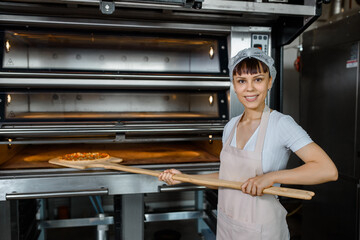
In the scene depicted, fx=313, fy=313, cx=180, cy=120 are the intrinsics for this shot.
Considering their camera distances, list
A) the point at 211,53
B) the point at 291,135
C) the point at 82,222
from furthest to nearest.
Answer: the point at 82,222 < the point at 211,53 < the point at 291,135

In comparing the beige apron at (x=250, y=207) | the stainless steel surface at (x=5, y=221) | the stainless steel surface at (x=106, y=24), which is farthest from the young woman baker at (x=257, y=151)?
the stainless steel surface at (x=5, y=221)

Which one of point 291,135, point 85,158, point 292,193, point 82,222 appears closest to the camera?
point 292,193

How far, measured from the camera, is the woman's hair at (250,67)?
1351 millimetres

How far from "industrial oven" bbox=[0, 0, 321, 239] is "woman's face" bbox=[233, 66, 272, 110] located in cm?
56

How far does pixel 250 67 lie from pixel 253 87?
0.29 ft

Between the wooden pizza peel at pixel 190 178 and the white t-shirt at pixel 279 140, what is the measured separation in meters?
0.16

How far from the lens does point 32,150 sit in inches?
90.4

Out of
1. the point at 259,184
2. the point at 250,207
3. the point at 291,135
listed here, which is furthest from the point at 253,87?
the point at 250,207

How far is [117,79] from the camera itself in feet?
6.07

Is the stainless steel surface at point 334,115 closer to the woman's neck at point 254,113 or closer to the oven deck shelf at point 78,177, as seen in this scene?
the oven deck shelf at point 78,177

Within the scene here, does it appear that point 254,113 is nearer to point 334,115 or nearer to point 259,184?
point 259,184

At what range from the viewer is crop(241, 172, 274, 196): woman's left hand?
121 cm

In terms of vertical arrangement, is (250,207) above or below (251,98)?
below

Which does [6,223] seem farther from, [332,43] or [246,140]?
[332,43]
